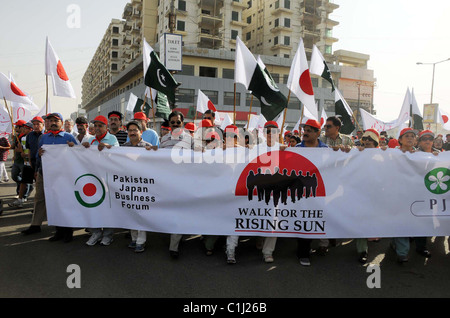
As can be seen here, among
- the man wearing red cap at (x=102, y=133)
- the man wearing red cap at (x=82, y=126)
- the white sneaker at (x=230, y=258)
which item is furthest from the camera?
the man wearing red cap at (x=82, y=126)

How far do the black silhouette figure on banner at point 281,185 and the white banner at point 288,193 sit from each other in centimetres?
1

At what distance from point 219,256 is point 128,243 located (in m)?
1.47

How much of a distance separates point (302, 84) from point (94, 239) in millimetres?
4433

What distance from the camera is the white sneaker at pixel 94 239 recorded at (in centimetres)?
478

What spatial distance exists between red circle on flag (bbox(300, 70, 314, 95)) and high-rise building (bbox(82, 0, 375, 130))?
1193 inches

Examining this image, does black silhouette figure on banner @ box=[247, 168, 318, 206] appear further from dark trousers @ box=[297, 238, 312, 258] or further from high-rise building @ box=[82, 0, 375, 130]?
high-rise building @ box=[82, 0, 375, 130]

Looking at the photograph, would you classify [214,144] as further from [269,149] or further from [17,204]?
[17,204]

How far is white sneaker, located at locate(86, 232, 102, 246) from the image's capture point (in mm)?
4781

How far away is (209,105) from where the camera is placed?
1059 centimetres

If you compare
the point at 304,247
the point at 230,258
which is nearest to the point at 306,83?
the point at 304,247

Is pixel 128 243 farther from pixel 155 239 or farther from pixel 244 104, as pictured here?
pixel 244 104

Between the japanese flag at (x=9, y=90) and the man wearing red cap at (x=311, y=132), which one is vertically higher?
the japanese flag at (x=9, y=90)

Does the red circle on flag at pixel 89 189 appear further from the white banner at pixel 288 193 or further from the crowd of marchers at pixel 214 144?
the crowd of marchers at pixel 214 144

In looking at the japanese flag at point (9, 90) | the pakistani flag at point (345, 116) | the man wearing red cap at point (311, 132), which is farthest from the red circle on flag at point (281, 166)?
the japanese flag at point (9, 90)
